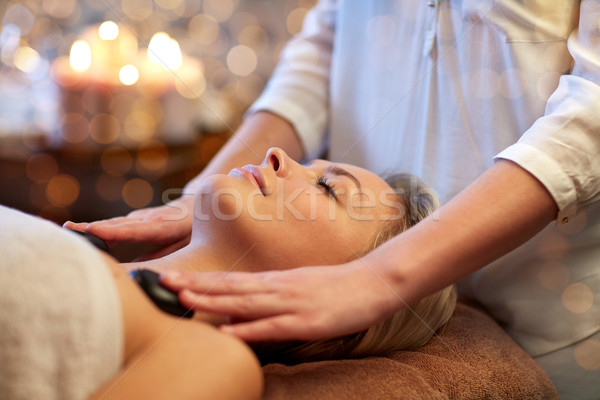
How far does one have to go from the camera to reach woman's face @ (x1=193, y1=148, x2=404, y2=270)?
2.73 ft

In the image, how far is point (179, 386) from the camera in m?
Result: 0.58

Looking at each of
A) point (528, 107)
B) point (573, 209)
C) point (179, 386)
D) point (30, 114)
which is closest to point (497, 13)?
point (528, 107)

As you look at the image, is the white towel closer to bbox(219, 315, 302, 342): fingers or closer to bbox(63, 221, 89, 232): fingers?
bbox(219, 315, 302, 342): fingers

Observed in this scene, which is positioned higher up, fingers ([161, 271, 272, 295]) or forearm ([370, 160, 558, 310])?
forearm ([370, 160, 558, 310])

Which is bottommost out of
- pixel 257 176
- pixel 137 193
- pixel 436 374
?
pixel 137 193

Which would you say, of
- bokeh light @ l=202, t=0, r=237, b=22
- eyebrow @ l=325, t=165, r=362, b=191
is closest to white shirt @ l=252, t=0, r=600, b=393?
eyebrow @ l=325, t=165, r=362, b=191

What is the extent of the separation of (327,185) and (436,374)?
35 cm

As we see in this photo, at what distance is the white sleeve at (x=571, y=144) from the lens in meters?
0.73

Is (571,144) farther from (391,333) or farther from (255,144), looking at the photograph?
(255,144)

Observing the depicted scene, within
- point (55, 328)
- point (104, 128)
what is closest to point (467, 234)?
point (55, 328)

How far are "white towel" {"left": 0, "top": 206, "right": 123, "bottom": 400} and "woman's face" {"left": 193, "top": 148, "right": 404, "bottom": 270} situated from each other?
241 mm

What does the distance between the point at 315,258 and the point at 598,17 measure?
21.8 inches

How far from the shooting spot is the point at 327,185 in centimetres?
92

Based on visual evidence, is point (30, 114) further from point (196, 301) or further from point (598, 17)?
point (598, 17)
